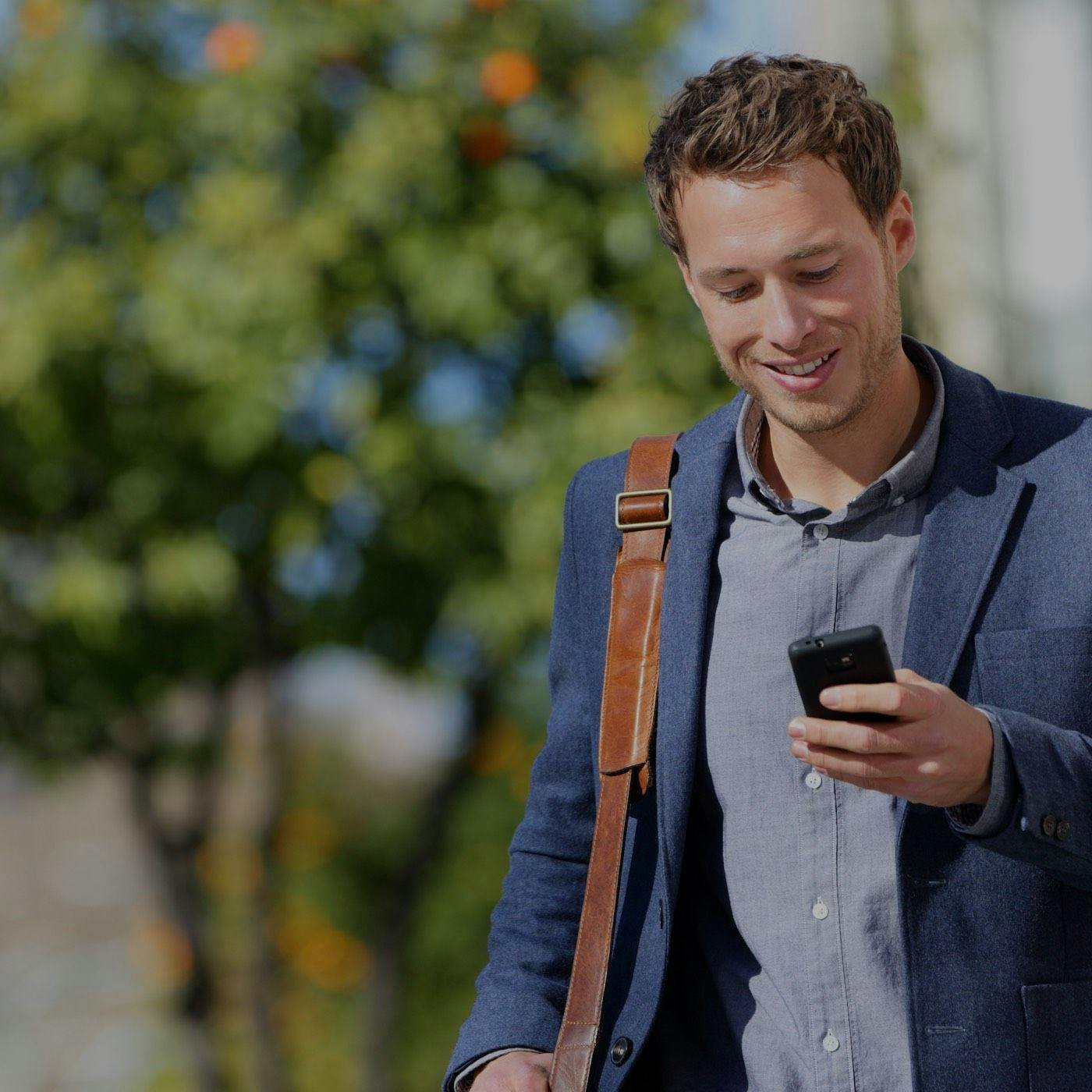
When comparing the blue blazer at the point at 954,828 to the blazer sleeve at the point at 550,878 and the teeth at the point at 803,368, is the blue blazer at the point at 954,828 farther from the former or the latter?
the teeth at the point at 803,368

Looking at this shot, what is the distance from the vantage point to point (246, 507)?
19.2ft

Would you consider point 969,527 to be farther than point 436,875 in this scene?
No

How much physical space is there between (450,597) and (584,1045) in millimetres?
3811

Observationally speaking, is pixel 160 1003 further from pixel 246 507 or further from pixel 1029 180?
pixel 1029 180

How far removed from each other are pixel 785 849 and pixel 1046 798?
0.32 m

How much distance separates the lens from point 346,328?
17.5ft

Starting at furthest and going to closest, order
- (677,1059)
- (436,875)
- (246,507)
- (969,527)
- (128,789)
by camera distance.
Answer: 1. (436,875)
2. (128,789)
3. (246,507)
4. (677,1059)
5. (969,527)

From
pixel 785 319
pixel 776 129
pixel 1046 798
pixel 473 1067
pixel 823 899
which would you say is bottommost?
pixel 473 1067

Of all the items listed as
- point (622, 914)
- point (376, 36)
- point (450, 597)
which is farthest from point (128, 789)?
point (622, 914)

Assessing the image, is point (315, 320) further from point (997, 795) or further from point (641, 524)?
point (997, 795)

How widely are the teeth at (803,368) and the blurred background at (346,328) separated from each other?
9.34 feet

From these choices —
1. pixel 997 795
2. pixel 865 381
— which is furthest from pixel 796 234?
pixel 997 795

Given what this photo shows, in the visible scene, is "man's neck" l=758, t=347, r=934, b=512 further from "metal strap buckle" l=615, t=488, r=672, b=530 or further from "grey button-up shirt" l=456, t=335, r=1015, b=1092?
"metal strap buckle" l=615, t=488, r=672, b=530

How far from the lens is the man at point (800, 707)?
1.67 m
